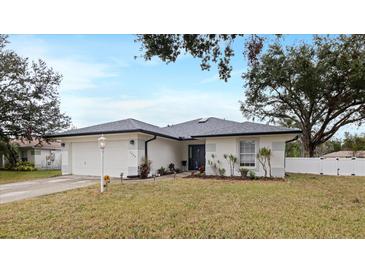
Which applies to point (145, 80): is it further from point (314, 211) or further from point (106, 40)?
point (314, 211)

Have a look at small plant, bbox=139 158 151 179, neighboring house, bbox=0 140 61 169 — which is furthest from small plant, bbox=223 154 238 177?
neighboring house, bbox=0 140 61 169

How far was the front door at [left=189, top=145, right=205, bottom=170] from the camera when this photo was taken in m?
15.6

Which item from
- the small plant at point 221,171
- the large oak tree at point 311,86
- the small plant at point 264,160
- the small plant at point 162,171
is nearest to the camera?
the small plant at point 264,160

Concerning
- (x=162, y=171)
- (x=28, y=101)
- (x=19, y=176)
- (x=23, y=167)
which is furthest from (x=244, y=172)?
(x=23, y=167)

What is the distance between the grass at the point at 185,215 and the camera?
12.9 feet

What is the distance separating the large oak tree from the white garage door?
7708mm

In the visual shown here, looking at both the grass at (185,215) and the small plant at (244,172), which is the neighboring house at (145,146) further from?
the grass at (185,215)

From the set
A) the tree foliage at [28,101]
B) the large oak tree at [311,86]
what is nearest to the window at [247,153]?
the large oak tree at [311,86]

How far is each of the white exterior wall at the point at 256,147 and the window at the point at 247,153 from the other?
169 mm

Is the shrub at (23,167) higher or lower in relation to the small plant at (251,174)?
lower

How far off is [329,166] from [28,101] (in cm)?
2126

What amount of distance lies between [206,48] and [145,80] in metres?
2.96

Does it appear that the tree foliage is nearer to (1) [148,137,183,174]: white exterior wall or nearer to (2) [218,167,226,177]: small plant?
(1) [148,137,183,174]: white exterior wall
